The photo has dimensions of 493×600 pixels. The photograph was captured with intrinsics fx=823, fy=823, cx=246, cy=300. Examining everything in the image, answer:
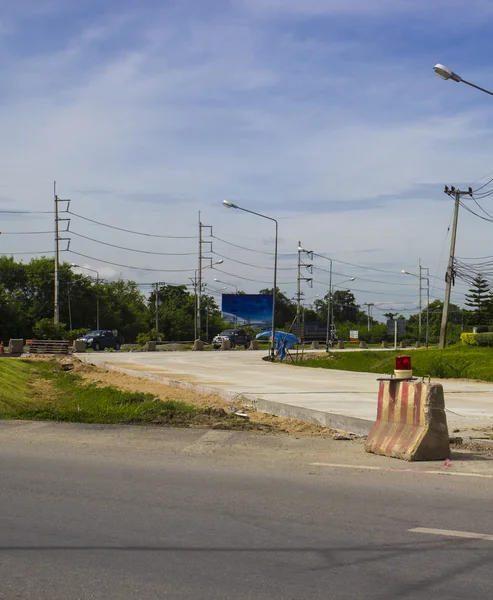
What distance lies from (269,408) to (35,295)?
88.2 m

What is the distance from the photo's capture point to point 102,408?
51.9 feet

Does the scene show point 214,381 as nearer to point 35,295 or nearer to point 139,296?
point 35,295

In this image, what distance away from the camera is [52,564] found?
5.64m

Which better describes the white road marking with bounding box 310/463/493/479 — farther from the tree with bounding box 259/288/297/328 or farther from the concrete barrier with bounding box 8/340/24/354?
the tree with bounding box 259/288/297/328

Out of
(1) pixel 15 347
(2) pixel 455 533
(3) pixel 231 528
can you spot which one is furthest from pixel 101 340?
(2) pixel 455 533

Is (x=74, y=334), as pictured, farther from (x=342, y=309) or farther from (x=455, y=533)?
(x=342, y=309)

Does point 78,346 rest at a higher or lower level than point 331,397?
lower

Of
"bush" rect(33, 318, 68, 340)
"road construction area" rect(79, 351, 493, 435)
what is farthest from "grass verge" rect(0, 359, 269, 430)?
"bush" rect(33, 318, 68, 340)

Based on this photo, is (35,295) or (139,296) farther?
(139,296)

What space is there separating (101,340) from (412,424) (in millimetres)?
58035

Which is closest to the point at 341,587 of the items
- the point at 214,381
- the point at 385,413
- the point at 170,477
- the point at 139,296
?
the point at 170,477

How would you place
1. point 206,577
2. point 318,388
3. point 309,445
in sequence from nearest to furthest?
point 206,577, point 309,445, point 318,388

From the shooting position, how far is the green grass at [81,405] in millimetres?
14359

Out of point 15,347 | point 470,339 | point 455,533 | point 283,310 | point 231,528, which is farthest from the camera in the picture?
point 283,310
